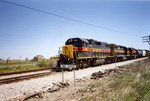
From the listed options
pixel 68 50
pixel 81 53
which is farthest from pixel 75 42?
pixel 68 50

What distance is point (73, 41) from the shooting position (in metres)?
13.7

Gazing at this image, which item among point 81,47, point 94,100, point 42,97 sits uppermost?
point 81,47

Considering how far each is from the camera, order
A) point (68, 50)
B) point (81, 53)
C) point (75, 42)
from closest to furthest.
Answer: point (68, 50) < point (81, 53) < point (75, 42)

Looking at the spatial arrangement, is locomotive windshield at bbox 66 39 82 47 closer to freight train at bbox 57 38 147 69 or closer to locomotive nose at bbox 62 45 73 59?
freight train at bbox 57 38 147 69

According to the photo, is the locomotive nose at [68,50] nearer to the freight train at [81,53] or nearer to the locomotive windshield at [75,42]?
the freight train at [81,53]

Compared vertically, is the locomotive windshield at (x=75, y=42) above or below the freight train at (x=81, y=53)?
above

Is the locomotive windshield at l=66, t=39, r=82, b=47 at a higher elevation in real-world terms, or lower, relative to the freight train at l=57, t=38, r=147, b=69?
higher

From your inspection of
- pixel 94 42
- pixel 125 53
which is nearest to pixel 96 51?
pixel 94 42

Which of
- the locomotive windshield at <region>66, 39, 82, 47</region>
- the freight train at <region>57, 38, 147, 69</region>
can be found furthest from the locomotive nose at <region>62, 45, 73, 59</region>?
the locomotive windshield at <region>66, 39, 82, 47</region>

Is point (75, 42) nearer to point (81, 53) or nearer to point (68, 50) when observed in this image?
point (81, 53)

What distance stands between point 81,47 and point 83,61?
1944mm

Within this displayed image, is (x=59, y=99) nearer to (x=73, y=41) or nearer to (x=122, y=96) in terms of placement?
(x=122, y=96)

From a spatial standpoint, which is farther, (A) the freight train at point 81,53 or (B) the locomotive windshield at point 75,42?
(B) the locomotive windshield at point 75,42

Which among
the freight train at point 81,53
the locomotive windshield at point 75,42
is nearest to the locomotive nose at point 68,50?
the freight train at point 81,53
